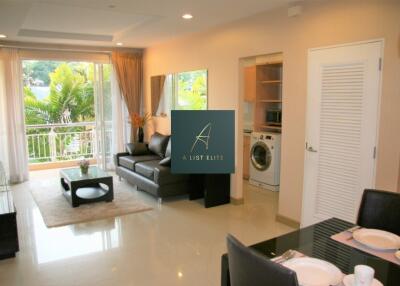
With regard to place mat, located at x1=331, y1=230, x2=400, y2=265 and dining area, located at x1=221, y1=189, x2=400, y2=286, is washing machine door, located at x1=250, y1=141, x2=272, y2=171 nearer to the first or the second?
dining area, located at x1=221, y1=189, x2=400, y2=286

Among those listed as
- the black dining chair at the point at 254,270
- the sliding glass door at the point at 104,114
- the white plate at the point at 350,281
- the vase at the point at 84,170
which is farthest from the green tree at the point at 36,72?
the white plate at the point at 350,281

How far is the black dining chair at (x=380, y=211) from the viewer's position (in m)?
2.06

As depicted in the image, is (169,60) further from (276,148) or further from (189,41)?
(276,148)

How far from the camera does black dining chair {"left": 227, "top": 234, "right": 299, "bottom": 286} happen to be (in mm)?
1152

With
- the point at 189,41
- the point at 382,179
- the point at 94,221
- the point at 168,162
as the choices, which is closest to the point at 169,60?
the point at 189,41

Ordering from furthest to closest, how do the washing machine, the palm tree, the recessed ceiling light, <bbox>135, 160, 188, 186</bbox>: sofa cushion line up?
the palm tree < the washing machine < <bbox>135, 160, 188, 186</bbox>: sofa cushion < the recessed ceiling light

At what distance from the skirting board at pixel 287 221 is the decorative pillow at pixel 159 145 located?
8.12 feet

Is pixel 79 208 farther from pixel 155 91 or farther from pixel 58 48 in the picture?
pixel 58 48

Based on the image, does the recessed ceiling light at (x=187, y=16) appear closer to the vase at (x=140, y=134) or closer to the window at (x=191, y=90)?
the window at (x=191, y=90)

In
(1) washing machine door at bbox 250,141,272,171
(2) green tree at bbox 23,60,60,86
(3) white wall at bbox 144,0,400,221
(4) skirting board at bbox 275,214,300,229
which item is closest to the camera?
(3) white wall at bbox 144,0,400,221

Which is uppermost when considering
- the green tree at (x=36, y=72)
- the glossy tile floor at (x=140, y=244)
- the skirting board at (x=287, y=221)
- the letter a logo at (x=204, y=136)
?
the green tree at (x=36, y=72)

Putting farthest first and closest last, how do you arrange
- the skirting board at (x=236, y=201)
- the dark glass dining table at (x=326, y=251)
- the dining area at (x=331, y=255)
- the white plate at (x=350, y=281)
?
the skirting board at (x=236, y=201) < the dark glass dining table at (x=326, y=251) < the white plate at (x=350, y=281) < the dining area at (x=331, y=255)

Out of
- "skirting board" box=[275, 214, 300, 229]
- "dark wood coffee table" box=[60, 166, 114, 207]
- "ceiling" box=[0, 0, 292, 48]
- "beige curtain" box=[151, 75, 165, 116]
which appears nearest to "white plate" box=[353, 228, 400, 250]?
"skirting board" box=[275, 214, 300, 229]

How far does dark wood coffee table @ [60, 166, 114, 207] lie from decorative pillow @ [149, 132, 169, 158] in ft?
3.89
